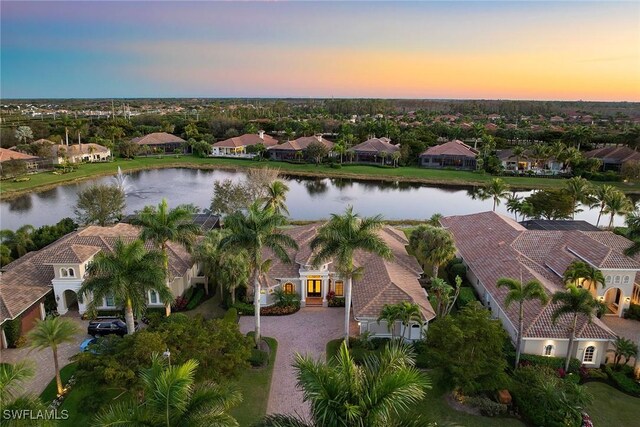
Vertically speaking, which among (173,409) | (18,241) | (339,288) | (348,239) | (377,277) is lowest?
(339,288)

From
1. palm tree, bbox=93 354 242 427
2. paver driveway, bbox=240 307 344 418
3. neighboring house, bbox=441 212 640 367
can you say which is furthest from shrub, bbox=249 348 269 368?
neighboring house, bbox=441 212 640 367

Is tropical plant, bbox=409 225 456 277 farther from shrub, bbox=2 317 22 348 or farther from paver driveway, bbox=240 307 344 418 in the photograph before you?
shrub, bbox=2 317 22 348

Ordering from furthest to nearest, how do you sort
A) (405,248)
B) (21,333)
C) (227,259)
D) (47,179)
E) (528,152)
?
(528,152)
(47,179)
(405,248)
(227,259)
(21,333)

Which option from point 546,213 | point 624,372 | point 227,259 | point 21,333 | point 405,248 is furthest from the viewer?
point 546,213

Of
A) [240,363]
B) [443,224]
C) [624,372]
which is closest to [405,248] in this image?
[443,224]

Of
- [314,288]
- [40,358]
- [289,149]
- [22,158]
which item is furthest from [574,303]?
[22,158]

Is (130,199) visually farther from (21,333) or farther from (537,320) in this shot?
(537,320)

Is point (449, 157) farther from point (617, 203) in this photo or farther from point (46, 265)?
point (46, 265)
